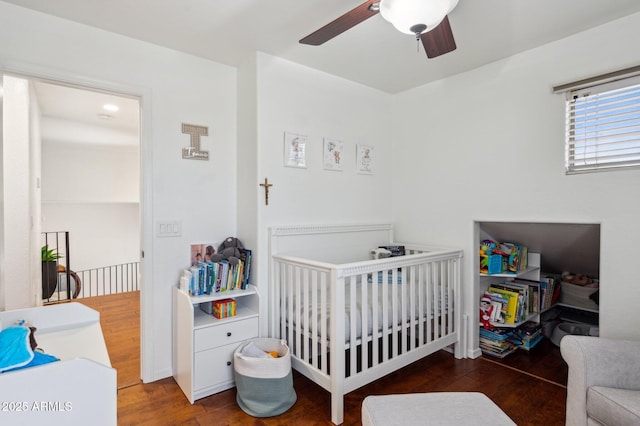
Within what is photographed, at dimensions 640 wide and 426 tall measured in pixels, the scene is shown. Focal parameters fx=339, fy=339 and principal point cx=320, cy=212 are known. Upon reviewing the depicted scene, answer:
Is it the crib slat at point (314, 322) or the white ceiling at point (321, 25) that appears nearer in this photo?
the white ceiling at point (321, 25)

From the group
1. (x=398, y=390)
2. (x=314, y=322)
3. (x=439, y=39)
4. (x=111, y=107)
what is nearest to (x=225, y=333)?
(x=314, y=322)

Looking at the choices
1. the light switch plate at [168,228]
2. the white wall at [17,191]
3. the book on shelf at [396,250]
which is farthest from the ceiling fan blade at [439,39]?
the white wall at [17,191]

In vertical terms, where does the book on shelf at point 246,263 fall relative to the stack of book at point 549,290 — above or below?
above

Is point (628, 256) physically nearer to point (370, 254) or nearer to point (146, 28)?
point (370, 254)

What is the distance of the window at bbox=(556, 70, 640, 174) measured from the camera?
78.4 inches

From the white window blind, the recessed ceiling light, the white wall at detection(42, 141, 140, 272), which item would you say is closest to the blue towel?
the white window blind

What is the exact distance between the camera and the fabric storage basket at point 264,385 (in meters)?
1.92

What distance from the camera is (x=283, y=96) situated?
253 cm

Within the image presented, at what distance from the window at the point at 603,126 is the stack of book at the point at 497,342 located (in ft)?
4.41

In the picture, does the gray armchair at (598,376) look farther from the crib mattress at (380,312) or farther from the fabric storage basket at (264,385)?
the fabric storage basket at (264,385)

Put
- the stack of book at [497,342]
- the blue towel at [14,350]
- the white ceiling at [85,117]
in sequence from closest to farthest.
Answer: the blue towel at [14,350] < the stack of book at [497,342] < the white ceiling at [85,117]

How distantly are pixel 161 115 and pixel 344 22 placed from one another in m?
1.45

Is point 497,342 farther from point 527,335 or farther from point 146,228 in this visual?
point 146,228

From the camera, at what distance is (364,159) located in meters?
3.07
